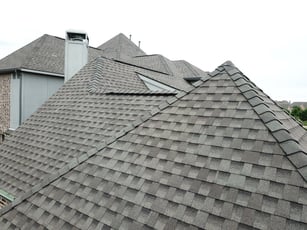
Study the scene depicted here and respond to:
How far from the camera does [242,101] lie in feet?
11.3

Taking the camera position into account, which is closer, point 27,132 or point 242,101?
point 242,101

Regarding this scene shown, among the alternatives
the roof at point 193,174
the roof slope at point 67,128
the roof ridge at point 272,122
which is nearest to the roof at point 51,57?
the roof slope at point 67,128

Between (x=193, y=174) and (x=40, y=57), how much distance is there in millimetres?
13962

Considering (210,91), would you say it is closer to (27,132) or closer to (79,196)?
(79,196)

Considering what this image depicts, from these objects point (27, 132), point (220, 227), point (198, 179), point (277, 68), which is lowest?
point (27, 132)

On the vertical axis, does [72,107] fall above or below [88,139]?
above

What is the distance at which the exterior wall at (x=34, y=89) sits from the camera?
12.8 meters

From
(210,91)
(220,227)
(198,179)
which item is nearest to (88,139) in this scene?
(210,91)

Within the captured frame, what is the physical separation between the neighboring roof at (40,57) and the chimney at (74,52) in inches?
159

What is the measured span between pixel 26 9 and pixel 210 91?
1205cm

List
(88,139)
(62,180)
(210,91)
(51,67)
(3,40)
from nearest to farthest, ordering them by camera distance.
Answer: (62,180) → (210,91) → (88,139) → (51,67) → (3,40)

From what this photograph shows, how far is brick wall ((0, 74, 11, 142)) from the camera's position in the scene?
532 inches

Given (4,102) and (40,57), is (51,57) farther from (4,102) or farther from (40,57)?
(4,102)

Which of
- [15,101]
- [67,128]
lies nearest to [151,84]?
[67,128]
